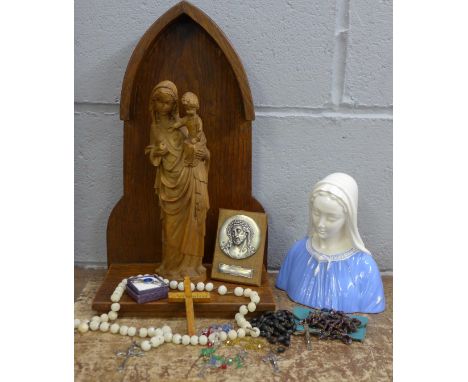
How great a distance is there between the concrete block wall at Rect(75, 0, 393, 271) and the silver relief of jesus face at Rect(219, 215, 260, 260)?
117 millimetres

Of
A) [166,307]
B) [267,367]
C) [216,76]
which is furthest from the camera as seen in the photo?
[216,76]

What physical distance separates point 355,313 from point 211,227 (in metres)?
0.35

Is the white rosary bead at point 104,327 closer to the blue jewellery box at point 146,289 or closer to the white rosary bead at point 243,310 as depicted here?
the blue jewellery box at point 146,289

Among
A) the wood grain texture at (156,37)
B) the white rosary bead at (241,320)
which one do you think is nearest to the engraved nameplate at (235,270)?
the white rosary bead at (241,320)

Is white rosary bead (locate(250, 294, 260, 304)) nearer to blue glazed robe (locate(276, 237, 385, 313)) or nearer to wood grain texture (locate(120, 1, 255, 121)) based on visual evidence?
blue glazed robe (locate(276, 237, 385, 313))

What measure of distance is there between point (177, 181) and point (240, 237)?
0.57ft

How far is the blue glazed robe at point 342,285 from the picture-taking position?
40.3 inches

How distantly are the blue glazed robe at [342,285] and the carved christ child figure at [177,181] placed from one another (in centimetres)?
21

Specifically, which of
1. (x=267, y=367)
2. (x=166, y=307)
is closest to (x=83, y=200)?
(x=166, y=307)

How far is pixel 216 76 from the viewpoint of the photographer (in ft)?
3.60

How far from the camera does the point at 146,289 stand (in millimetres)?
984

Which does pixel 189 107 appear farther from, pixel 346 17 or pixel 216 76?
pixel 346 17

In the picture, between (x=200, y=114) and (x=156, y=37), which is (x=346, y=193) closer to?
(x=200, y=114)

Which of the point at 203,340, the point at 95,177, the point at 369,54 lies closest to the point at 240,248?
the point at 203,340
